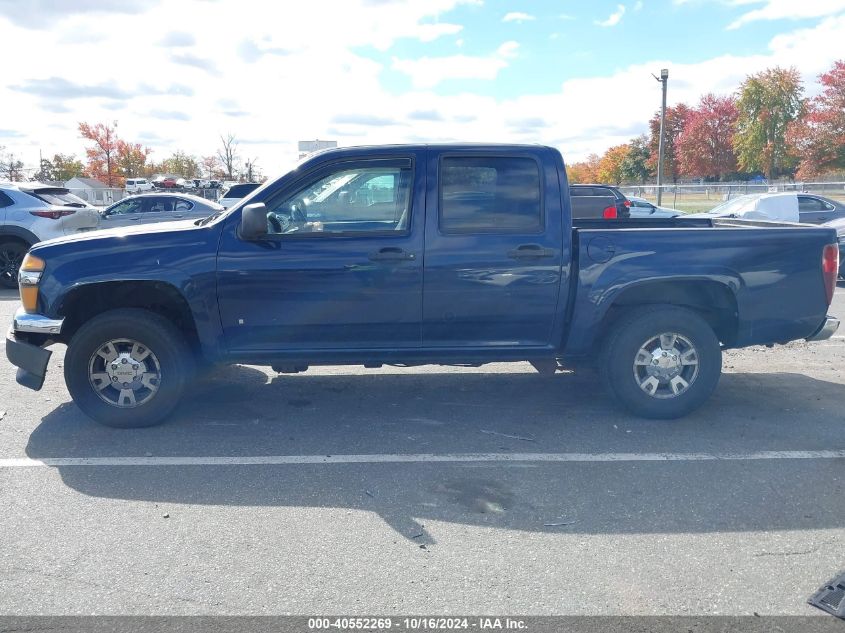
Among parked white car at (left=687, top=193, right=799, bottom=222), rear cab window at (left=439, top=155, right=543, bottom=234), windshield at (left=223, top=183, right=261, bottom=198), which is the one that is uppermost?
windshield at (left=223, top=183, right=261, bottom=198)

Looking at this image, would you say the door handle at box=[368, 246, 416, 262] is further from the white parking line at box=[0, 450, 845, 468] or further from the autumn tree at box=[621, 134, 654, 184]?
the autumn tree at box=[621, 134, 654, 184]

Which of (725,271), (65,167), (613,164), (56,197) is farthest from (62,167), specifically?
(725,271)

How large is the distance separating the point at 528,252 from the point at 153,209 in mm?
14969

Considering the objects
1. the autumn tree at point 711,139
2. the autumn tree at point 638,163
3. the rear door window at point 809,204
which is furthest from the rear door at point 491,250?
the autumn tree at point 638,163

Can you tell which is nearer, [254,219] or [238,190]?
[254,219]

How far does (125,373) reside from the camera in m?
5.50

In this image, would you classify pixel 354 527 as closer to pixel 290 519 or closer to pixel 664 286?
pixel 290 519

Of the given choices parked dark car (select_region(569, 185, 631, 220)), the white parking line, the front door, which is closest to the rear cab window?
the front door

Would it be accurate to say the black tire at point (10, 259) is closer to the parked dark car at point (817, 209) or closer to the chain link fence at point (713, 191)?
the parked dark car at point (817, 209)

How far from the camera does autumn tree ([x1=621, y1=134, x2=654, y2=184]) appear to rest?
225ft

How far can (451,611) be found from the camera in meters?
3.27

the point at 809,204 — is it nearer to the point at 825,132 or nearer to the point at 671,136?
the point at 825,132

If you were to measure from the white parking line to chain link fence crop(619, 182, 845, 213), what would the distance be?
1070 inches

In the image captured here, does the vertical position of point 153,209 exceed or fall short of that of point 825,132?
it falls short
